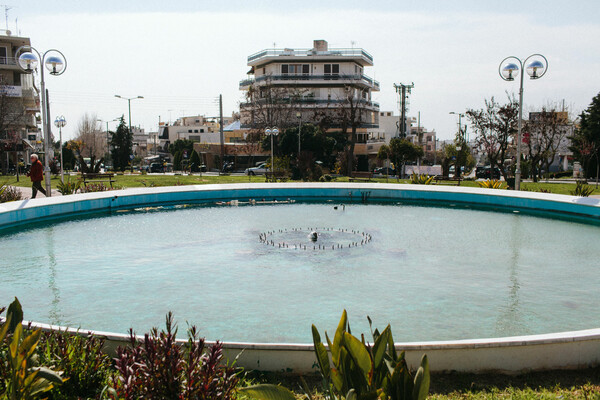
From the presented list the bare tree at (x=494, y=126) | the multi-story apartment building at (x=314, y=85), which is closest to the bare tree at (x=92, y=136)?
the multi-story apartment building at (x=314, y=85)

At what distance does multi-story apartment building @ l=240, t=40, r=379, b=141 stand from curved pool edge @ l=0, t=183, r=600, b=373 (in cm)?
3997

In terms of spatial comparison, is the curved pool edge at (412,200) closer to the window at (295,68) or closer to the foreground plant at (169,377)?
the foreground plant at (169,377)

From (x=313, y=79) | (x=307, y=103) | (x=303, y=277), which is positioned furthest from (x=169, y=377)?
(x=313, y=79)

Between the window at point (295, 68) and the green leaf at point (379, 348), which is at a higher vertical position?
the window at point (295, 68)

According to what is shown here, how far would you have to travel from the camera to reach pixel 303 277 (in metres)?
9.14

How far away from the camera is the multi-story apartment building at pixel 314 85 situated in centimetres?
6231

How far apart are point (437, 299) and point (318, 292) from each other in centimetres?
184

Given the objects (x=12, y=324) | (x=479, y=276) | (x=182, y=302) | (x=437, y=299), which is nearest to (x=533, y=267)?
(x=479, y=276)

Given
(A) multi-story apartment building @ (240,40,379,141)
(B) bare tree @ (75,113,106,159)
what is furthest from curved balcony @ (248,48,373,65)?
(B) bare tree @ (75,113,106,159)

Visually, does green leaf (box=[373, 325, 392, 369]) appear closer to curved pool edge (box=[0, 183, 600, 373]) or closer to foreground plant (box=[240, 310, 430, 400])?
foreground plant (box=[240, 310, 430, 400])

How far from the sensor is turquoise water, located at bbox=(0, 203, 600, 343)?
6.86 m

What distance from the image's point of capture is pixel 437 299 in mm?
7840

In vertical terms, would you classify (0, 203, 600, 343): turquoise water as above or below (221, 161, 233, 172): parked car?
below

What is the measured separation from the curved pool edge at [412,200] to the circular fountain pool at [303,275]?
128cm
